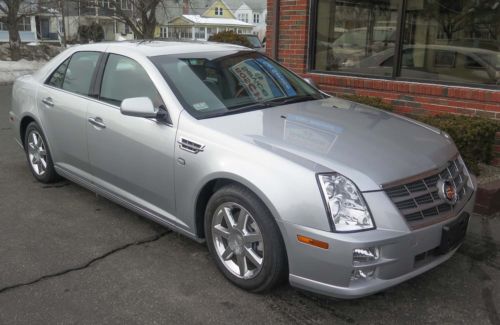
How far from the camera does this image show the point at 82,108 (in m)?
4.27

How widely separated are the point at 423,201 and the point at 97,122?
104 inches

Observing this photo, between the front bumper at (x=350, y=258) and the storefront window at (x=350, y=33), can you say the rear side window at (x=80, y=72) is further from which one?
the storefront window at (x=350, y=33)

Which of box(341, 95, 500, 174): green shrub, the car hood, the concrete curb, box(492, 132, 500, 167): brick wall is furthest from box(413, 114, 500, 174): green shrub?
the car hood

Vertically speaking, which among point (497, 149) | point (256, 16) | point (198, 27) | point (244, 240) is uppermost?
point (256, 16)

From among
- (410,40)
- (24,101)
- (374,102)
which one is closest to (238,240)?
(24,101)

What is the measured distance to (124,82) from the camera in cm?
401

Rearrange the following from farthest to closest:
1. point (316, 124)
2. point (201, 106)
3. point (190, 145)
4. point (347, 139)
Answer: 1. point (201, 106)
2. point (316, 124)
3. point (190, 145)
4. point (347, 139)

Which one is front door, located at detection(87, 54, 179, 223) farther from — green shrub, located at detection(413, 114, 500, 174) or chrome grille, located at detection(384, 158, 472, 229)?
green shrub, located at detection(413, 114, 500, 174)

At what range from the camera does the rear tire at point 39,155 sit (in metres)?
4.98

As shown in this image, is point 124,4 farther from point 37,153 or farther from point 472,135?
point 472,135

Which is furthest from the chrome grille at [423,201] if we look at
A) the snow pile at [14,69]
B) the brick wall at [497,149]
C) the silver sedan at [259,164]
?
the snow pile at [14,69]

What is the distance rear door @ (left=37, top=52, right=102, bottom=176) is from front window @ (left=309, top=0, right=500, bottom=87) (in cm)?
385

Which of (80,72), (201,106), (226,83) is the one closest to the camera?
(201,106)

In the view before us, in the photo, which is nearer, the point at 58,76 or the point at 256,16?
the point at 58,76
